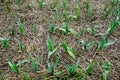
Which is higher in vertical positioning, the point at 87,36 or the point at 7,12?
the point at 7,12

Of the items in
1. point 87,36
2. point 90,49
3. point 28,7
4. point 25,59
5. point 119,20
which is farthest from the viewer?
point 28,7

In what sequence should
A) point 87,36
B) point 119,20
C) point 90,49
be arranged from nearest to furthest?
1. point 90,49
2. point 87,36
3. point 119,20

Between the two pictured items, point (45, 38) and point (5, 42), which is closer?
point (5, 42)

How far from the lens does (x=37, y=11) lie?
2.53 metres

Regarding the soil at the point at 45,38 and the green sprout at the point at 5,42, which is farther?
the green sprout at the point at 5,42

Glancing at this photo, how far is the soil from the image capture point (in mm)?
1905

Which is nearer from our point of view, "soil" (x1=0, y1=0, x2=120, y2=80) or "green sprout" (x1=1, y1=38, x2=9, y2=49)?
"soil" (x1=0, y1=0, x2=120, y2=80)

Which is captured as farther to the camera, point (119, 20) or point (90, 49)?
point (119, 20)

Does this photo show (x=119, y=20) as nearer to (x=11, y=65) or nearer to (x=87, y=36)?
(x=87, y=36)

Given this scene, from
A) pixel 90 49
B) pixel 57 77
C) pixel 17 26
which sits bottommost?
pixel 57 77

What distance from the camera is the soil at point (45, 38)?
191cm

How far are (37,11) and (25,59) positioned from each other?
2.37ft

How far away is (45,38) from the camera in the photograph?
2199 mm

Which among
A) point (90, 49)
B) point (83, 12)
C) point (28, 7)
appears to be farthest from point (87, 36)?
point (28, 7)
